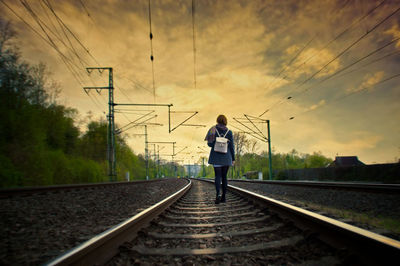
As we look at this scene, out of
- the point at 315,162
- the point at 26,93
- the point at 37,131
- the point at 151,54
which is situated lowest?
the point at 315,162

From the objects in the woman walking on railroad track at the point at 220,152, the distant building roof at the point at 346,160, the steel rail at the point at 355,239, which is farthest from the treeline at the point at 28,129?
the distant building roof at the point at 346,160

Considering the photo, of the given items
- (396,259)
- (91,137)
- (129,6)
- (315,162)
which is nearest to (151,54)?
(129,6)

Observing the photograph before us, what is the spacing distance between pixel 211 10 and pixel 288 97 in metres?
11.6

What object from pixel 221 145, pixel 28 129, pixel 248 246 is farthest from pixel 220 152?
pixel 28 129

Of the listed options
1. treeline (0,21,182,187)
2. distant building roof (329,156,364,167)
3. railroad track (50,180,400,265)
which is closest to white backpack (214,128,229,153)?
railroad track (50,180,400,265)

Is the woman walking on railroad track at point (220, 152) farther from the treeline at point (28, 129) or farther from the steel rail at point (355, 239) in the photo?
the treeline at point (28, 129)

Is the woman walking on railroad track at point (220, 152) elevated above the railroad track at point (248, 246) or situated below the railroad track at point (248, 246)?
above

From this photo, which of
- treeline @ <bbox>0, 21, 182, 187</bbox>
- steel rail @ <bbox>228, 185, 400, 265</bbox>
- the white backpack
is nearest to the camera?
steel rail @ <bbox>228, 185, 400, 265</bbox>

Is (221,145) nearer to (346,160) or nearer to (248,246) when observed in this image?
(248,246)

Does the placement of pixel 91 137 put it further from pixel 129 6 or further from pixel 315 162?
pixel 315 162

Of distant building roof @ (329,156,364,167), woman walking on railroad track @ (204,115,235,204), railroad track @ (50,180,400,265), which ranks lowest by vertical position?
distant building roof @ (329,156,364,167)

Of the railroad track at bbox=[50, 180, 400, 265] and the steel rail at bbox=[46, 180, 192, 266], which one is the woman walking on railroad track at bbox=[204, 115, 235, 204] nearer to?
the railroad track at bbox=[50, 180, 400, 265]

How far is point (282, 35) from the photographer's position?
10.9 metres

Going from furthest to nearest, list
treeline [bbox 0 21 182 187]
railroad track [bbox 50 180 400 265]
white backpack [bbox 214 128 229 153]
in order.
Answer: treeline [bbox 0 21 182 187]
white backpack [bbox 214 128 229 153]
railroad track [bbox 50 180 400 265]
